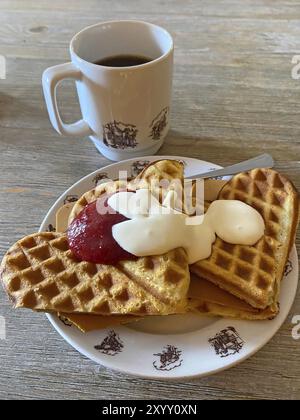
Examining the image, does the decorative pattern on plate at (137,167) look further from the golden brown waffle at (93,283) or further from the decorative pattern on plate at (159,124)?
the golden brown waffle at (93,283)

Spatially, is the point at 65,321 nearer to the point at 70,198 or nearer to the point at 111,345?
the point at 111,345

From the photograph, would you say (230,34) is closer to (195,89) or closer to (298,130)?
(195,89)

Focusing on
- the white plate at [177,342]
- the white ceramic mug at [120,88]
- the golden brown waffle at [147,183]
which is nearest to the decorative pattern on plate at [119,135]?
the white ceramic mug at [120,88]

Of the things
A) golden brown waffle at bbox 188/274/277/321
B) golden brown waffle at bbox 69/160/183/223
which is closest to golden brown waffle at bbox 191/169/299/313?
golden brown waffle at bbox 188/274/277/321

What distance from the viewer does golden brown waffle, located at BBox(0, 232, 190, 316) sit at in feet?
2.58

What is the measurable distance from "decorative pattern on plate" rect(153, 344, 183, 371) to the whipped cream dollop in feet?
0.53

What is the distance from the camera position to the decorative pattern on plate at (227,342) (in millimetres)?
766

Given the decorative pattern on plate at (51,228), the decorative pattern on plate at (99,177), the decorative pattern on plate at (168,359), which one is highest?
the decorative pattern on plate at (99,177)

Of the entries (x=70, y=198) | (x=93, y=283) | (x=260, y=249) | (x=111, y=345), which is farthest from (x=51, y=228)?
(x=260, y=249)

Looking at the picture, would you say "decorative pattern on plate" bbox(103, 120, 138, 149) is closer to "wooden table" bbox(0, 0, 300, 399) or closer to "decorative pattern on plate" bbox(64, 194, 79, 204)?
"wooden table" bbox(0, 0, 300, 399)

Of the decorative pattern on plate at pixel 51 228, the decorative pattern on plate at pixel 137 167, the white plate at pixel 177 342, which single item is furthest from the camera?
the decorative pattern on plate at pixel 137 167

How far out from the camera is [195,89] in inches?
55.2

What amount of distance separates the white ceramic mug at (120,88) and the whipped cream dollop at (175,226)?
0.23m
